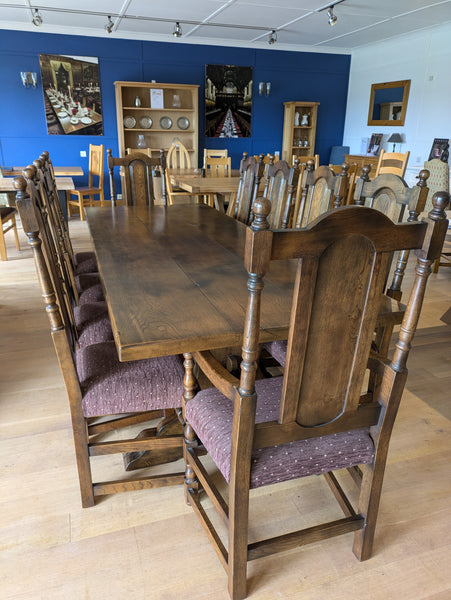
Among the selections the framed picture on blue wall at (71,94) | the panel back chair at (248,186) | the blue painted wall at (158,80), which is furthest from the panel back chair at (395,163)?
the framed picture on blue wall at (71,94)

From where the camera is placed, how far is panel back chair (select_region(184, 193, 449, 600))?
2.82ft

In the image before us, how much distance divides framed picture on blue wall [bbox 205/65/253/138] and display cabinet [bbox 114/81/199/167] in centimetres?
37

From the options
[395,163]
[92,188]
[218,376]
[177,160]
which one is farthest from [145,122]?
[218,376]

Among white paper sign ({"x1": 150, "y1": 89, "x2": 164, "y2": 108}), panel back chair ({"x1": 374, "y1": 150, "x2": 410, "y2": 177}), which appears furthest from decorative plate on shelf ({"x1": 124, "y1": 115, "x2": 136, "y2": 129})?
panel back chair ({"x1": 374, "y1": 150, "x2": 410, "y2": 177})

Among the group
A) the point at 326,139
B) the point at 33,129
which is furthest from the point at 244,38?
the point at 33,129

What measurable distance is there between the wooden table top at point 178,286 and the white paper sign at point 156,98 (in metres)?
4.83

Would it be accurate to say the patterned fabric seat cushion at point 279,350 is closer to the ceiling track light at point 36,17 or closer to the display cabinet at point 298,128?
the ceiling track light at point 36,17

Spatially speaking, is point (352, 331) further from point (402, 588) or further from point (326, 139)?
point (326, 139)

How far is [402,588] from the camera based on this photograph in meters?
1.26

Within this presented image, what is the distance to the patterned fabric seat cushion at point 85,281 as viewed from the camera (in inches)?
91.6

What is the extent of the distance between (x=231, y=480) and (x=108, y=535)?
0.61 m

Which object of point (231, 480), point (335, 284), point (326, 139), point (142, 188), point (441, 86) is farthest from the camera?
point (326, 139)

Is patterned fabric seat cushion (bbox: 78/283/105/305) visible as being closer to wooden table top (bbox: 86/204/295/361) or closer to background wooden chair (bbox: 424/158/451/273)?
wooden table top (bbox: 86/204/295/361)

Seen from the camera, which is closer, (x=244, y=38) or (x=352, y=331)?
(x=352, y=331)
